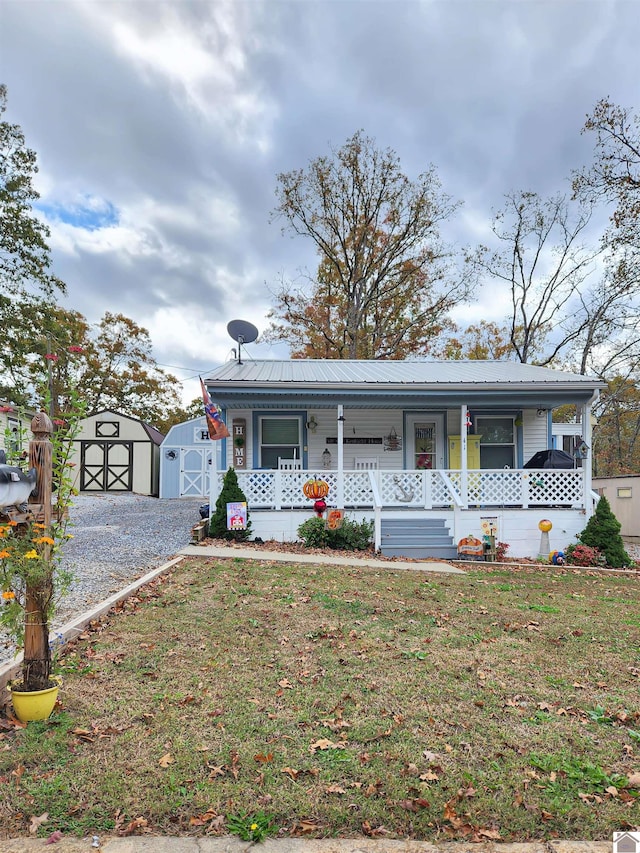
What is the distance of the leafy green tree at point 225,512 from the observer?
1080 cm

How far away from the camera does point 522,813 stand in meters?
2.42

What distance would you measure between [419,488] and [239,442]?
4.86 m

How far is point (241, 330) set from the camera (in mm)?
13359

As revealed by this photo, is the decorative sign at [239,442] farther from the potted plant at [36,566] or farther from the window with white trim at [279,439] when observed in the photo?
the potted plant at [36,566]

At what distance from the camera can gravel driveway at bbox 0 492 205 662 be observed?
615 centimetres

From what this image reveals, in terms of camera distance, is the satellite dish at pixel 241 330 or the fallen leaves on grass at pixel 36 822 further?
the satellite dish at pixel 241 330

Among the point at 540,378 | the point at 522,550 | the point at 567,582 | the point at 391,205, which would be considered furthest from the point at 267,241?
the point at 567,582

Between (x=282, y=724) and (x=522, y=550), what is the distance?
31.1ft

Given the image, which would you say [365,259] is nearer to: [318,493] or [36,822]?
[318,493]

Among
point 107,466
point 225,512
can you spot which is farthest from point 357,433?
point 107,466

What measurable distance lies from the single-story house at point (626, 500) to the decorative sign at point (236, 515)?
10.4m

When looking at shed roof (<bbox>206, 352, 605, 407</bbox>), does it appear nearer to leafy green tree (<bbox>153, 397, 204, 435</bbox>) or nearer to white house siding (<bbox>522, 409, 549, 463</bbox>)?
white house siding (<bbox>522, 409, 549, 463</bbox>)

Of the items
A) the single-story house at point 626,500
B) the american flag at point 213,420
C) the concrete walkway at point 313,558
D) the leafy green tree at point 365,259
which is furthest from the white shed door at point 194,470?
the single-story house at point 626,500

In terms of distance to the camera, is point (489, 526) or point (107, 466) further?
point (107, 466)
